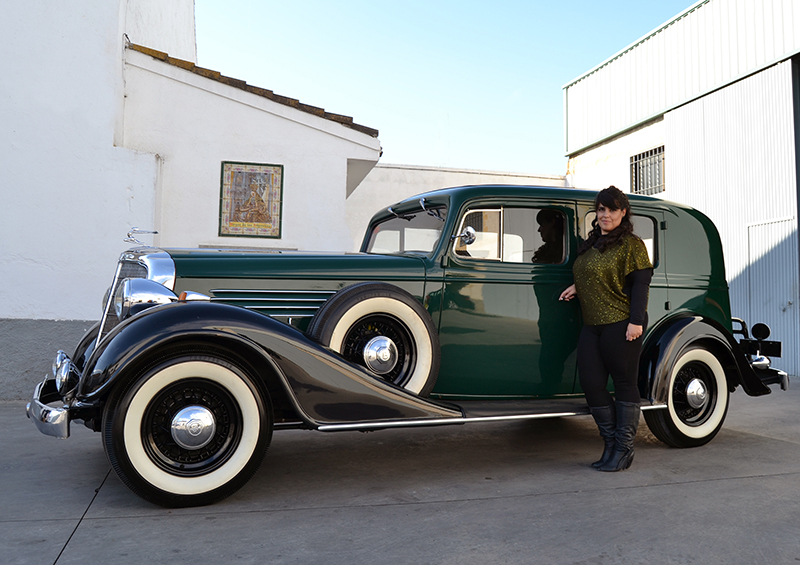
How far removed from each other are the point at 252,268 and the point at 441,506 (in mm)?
1726

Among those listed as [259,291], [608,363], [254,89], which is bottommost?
[608,363]

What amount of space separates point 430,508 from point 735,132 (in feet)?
28.9

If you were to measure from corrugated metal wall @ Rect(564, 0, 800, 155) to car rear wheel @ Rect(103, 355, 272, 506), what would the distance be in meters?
8.96

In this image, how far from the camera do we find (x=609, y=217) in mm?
3850

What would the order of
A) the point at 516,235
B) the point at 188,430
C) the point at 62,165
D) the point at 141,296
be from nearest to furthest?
the point at 188,430
the point at 141,296
the point at 516,235
the point at 62,165

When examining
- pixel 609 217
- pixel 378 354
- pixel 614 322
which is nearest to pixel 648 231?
pixel 609 217

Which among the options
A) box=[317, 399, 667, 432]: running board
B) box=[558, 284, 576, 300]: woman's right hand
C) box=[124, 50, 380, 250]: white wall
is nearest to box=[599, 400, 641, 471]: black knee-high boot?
box=[317, 399, 667, 432]: running board

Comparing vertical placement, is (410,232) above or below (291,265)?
above

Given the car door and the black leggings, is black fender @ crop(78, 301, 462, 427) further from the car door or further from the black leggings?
the black leggings

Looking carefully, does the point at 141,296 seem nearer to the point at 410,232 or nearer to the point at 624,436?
the point at 410,232

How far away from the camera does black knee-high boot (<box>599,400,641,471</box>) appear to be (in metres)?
3.77

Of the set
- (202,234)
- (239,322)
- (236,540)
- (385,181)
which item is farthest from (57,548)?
(385,181)

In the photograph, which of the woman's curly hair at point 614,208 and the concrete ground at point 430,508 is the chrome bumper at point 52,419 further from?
the woman's curly hair at point 614,208

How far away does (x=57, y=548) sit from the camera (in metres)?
2.50
